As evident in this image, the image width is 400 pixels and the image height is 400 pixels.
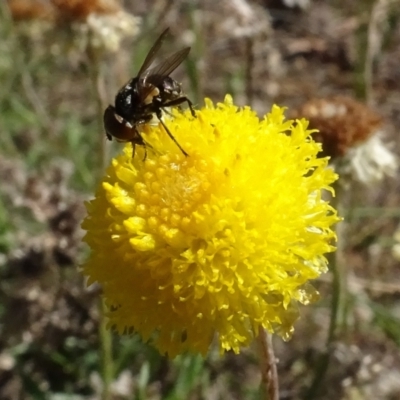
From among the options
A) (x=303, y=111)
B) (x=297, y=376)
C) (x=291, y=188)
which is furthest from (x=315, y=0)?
(x=291, y=188)

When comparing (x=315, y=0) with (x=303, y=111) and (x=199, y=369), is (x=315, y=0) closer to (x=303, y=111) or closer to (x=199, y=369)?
(x=303, y=111)

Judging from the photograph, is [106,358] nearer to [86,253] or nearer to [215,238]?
[86,253]

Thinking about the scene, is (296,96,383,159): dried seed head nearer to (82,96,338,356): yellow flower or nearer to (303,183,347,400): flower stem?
(303,183,347,400): flower stem

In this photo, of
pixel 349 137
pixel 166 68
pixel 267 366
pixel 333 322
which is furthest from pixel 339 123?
pixel 267 366

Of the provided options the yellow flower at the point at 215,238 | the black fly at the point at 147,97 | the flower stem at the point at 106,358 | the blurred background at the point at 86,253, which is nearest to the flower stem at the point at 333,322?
the blurred background at the point at 86,253

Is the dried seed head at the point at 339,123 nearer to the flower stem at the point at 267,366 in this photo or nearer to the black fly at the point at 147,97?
the black fly at the point at 147,97
